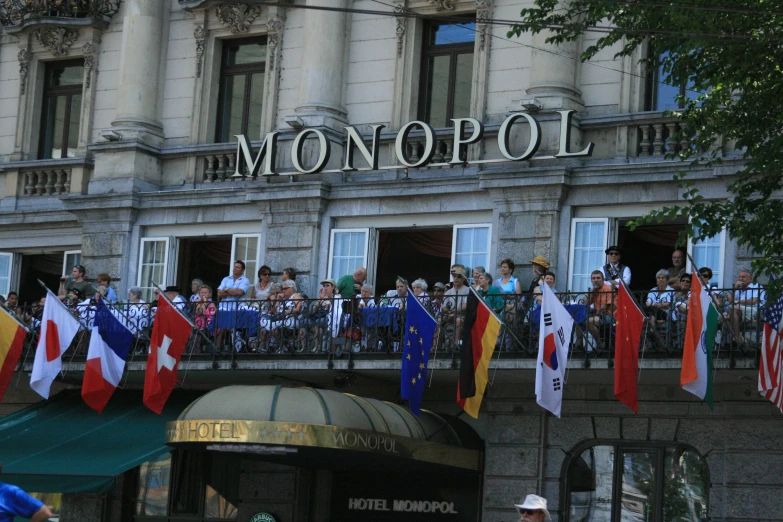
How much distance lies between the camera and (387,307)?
24.6 m

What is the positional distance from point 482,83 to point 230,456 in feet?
24.6

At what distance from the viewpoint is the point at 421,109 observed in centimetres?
2823

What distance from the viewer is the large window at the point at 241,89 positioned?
98.3ft

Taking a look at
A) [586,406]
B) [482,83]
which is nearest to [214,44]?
[482,83]

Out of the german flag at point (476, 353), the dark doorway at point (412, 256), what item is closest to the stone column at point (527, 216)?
the dark doorway at point (412, 256)

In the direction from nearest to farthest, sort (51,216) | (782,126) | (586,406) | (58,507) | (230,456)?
(782,126), (586,406), (230,456), (58,507), (51,216)

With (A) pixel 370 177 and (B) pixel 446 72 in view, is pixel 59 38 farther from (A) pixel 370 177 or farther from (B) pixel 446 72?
(B) pixel 446 72

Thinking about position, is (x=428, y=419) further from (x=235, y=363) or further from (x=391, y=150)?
(x=391, y=150)

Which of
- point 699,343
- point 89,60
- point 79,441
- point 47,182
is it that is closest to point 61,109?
point 89,60

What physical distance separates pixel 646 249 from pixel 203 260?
8264mm

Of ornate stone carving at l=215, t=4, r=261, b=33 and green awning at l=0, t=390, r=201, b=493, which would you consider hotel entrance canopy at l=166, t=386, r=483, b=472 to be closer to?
green awning at l=0, t=390, r=201, b=493

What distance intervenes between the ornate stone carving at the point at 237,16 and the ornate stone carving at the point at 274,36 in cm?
42

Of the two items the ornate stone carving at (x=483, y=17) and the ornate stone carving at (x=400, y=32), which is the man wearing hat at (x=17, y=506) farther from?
the ornate stone carving at (x=400, y=32)

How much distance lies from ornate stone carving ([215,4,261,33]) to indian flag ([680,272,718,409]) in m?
11.7
